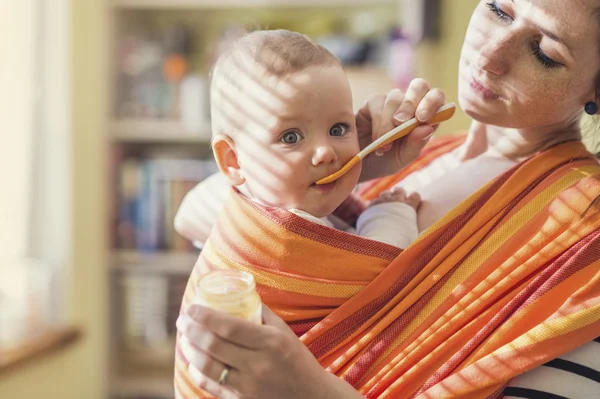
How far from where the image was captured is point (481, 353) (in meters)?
0.81

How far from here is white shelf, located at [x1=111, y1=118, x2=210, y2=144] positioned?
2.64 meters

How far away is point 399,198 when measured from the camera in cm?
97

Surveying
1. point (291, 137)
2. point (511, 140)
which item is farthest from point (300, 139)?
point (511, 140)

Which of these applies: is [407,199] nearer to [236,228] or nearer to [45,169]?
[236,228]

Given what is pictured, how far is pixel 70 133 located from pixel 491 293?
204 centimetres

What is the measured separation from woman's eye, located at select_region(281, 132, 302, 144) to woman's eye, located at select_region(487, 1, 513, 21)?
0.31 m

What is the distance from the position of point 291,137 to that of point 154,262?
1.95m

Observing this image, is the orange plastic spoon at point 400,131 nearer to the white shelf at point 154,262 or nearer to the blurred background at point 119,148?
the blurred background at point 119,148

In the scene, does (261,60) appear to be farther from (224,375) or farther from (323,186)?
(224,375)

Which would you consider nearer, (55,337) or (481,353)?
(481,353)

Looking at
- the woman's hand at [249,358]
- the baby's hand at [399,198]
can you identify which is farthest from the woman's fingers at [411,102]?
the woman's hand at [249,358]

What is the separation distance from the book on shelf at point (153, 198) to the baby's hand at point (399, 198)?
66.1 inches

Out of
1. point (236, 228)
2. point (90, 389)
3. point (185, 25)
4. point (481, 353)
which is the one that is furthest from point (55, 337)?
point (481, 353)

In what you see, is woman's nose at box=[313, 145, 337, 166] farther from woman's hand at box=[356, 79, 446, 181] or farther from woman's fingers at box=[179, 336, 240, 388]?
woman's fingers at box=[179, 336, 240, 388]
